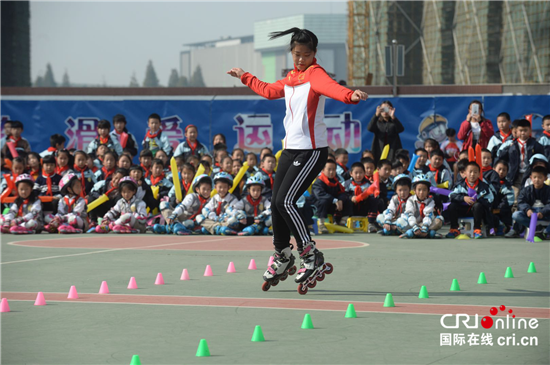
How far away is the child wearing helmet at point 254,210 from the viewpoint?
14.8 meters

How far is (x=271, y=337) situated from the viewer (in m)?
5.50

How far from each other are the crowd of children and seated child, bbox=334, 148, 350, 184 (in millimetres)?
26

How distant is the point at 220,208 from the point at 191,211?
1.98 ft

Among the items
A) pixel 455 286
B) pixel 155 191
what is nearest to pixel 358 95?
pixel 455 286

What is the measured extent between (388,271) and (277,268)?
78.3 inches

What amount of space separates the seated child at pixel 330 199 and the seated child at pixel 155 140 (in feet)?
13.0

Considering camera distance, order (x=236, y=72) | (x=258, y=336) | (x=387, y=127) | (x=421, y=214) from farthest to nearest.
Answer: (x=387, y=127) < (x=421, y=214) < (x=236, y=72) < (x=258, y=336)

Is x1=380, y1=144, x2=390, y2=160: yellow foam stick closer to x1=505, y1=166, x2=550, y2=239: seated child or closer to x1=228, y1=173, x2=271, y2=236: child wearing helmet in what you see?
x1=228, y1=173, x2=271, y2=236: child wearing helmet

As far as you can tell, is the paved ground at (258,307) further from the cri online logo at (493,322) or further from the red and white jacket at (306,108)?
the red and white jacket at (306,108)

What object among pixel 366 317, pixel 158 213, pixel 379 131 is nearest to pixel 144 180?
pixel 158 213

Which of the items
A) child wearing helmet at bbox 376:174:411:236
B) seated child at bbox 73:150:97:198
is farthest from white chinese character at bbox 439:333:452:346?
seated child at bbox 73:150:97:198

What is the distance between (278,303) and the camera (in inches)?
277

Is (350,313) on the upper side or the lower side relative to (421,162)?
lower

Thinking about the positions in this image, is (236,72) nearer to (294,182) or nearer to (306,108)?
(306,108)
